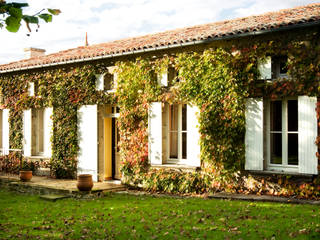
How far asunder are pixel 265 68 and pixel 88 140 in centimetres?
580

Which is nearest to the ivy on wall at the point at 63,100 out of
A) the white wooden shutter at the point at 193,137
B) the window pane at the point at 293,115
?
the white wooden shutter at the point at 193,137

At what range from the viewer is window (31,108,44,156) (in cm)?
1391

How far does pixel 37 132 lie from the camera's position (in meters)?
13.9

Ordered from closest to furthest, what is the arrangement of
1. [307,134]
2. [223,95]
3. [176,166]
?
[307,134], [223,95], [176,166]

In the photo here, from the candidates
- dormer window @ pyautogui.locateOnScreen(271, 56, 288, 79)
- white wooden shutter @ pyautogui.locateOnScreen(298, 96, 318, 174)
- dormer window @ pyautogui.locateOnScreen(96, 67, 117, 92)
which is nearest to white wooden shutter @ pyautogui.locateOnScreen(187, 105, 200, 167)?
dormer window @ pyautogui.locateOnScreen(271, 56, 288, 79)

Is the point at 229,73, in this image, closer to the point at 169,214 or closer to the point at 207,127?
the point at 207,127

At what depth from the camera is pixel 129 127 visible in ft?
36.4

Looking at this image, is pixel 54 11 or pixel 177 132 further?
pixel 177 132

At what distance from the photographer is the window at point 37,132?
45.6 ft

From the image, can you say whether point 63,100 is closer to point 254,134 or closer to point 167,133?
point 167,133

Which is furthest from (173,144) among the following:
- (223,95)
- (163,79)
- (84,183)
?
(84,183)

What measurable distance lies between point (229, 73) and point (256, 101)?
938 millimetres

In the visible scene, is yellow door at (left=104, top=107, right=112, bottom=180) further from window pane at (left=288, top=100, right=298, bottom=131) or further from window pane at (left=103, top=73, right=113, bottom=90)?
window pane at (left=288, top=100, right=298, bottom=131)

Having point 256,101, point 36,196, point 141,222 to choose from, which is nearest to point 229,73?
point 256,101
